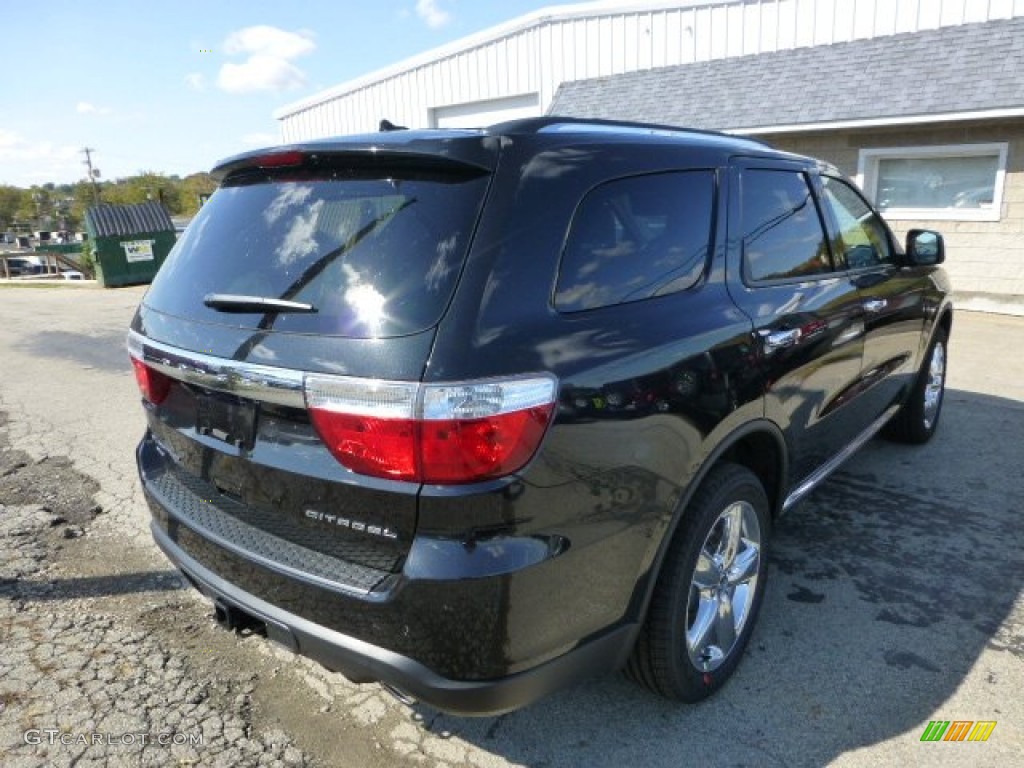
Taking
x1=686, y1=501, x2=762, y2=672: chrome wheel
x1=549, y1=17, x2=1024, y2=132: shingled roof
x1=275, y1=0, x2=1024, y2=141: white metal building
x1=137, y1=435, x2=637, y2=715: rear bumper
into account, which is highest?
x1=275, y1=0, x2=1024, y2=141: white metal building

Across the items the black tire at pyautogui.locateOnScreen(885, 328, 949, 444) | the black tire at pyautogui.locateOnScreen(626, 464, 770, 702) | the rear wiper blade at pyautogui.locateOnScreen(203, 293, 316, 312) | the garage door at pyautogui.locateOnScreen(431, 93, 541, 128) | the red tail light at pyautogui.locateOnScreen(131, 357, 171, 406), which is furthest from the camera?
the garage door at pyautogui.locateOnScreen(431, 93, 541, 128)

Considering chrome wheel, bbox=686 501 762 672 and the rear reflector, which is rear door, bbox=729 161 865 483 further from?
the rear reflector

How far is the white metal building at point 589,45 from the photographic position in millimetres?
11430

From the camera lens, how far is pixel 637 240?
7.38 feet

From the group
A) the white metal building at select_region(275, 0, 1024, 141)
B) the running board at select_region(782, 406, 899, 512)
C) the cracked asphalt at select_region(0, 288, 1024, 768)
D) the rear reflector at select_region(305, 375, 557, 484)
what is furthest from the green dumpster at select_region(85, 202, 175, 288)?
the rear reflector at select_region(305, 375, 557, 484)

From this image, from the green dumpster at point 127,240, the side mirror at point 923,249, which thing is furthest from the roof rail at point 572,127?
the green dumpster at point 127,240

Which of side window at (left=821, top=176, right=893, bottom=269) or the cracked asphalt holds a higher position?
side window at (left=821, top=176, right=893, bottom=269)

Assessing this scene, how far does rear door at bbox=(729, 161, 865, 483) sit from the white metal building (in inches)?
396

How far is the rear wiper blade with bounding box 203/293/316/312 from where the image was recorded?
1981 millimetres

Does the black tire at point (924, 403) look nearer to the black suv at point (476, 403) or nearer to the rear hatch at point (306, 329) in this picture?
the black suv at point (476, 403)

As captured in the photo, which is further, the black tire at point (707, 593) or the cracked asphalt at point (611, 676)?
the cracked asphalt at point (611, 676)

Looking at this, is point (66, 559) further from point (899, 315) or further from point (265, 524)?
point (899, 315)

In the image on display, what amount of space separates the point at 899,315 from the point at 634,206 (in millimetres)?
2437

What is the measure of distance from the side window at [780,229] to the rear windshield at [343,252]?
1311 mm
